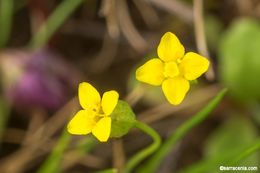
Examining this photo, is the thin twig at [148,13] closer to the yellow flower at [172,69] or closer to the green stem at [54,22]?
the green stem at [54,22]

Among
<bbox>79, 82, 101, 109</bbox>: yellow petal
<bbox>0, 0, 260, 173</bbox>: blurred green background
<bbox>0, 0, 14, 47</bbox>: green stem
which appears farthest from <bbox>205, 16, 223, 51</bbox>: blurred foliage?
<bbox>79, 82, 101, 109</bbox>: yellow petal

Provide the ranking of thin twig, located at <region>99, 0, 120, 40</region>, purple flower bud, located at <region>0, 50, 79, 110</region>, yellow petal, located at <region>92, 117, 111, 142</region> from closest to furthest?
yellow petal, located at <region>92, 117, 111, 142</region> → thin twig, located at <region>99, 0, 120, 40</region> → purple flower bud, located at <region>0, 50, 79, 110</region>

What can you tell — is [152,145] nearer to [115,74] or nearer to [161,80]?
[161,80]

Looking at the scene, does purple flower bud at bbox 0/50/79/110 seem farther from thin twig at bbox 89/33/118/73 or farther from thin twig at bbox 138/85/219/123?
thin twig at bbox 138/85/219/123

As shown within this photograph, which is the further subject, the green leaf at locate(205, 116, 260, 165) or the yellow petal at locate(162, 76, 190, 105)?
the green leaf at locate(205, 116, 260, 165)

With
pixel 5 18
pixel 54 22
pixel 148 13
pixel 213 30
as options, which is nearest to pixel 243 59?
pixel 213 30

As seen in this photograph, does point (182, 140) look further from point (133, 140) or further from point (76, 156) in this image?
point (76, 156)
